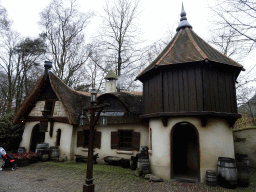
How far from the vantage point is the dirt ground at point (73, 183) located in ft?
20.4

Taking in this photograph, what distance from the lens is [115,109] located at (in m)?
11.2

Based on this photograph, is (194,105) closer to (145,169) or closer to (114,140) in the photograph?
(145,169)

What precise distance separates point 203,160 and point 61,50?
17934mm

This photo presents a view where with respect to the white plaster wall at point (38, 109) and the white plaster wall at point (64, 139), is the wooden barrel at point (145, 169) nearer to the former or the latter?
the white plaster wall at point (64, 139)

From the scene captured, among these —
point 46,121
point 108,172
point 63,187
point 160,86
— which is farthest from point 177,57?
point 46,121

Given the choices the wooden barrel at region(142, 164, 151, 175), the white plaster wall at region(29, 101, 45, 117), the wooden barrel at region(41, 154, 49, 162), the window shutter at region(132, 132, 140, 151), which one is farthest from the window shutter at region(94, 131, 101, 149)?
the white plaster wall at region(29, 101, 45, 117)

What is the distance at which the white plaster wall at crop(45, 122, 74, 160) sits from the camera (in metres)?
11.1

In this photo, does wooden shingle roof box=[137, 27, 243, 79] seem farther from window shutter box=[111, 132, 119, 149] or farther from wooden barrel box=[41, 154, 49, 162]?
wooden barrel box=[41, 154, 49, 162]

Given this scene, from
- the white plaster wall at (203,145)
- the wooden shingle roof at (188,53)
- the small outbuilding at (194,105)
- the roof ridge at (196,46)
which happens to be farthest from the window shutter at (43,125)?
the roof ridge at (196,46)

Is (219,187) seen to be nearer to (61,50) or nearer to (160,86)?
(160,86)

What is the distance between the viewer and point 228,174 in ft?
20.6

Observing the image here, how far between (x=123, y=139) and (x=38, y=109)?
6.72 m

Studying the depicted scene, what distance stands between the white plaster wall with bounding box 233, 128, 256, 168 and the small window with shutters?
5.75m

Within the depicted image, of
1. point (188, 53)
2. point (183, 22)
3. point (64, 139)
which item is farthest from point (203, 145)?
point (64, 139)
